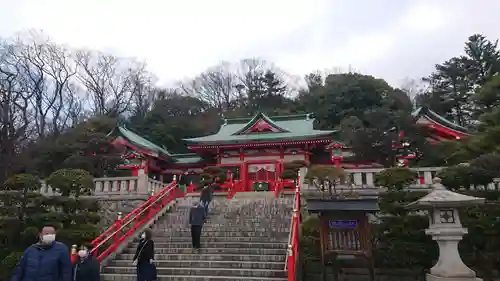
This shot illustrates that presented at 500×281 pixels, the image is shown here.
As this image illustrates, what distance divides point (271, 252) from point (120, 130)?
1808 centimetres

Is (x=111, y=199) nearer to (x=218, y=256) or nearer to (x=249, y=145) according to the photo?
(x=218, y=256)

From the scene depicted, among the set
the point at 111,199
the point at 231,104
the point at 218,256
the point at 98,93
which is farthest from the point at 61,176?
the point at 231,104

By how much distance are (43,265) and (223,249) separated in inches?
230

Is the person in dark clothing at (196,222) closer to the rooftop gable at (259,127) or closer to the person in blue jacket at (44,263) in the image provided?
the person in blue jacket at (44,263)

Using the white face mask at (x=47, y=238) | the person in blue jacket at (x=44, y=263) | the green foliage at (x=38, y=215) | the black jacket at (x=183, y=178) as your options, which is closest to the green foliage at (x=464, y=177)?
Result: the person in blue jacket at (x=44, y=263)

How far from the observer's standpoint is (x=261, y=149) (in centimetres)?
2352

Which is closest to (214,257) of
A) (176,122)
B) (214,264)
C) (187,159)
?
(214,264)

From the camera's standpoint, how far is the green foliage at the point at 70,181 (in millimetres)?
11734

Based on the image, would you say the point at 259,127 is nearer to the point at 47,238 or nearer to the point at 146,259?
the point at 146,259

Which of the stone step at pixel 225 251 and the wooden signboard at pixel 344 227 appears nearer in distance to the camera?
the wooden signboard at pixel 344 227

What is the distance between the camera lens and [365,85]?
36.9 m

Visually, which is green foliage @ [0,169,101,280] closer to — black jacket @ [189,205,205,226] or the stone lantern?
black jacket @ [189,205,205,226]

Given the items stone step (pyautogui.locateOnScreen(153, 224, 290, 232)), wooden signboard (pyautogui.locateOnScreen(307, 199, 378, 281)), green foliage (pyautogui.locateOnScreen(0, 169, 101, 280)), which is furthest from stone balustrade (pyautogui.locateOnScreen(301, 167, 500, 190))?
green foliage (pyautogui.locateOnScreen(0, 169, 101, 280))

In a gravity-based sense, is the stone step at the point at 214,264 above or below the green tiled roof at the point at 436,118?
below
